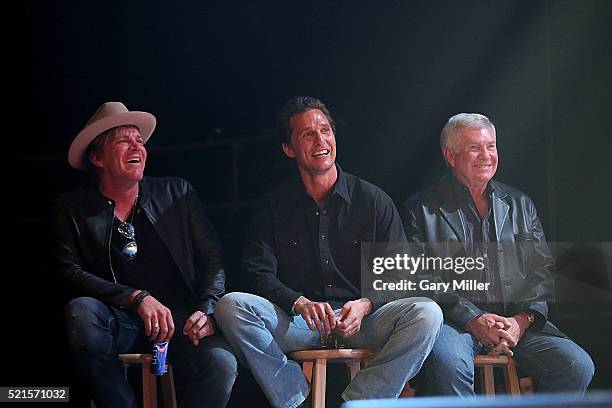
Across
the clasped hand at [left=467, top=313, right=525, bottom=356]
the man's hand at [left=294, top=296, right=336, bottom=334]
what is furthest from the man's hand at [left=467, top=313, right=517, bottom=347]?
the man's hand at [left=294, top=296, right=336, bottom=334]

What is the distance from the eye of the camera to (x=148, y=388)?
10.7ft

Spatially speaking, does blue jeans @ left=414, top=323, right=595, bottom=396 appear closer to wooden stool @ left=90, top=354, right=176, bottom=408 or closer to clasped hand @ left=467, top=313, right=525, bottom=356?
clasped hand @ left=467, top=313, right=525, bottom=356

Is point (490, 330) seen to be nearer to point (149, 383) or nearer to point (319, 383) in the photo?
point (319, 383)

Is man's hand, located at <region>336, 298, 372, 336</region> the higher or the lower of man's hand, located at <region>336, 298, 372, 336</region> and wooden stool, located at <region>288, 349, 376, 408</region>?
the higher

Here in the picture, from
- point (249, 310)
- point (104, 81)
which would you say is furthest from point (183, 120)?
point (249, 310)

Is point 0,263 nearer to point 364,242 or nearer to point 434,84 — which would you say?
point 364,242

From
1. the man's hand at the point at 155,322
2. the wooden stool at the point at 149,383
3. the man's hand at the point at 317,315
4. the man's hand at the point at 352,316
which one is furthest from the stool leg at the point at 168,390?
the man's hand at the point at 352,316

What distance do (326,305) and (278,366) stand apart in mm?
290

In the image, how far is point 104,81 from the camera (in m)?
3.63

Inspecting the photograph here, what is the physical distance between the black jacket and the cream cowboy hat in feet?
3.38

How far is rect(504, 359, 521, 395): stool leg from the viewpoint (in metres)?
3.32

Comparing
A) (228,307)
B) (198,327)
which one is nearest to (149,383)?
(198,327)

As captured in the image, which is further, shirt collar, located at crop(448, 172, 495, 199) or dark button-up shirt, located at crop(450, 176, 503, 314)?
shirt collar, located at crop(448, 172, 495, 199)

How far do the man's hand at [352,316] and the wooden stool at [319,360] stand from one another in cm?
9
